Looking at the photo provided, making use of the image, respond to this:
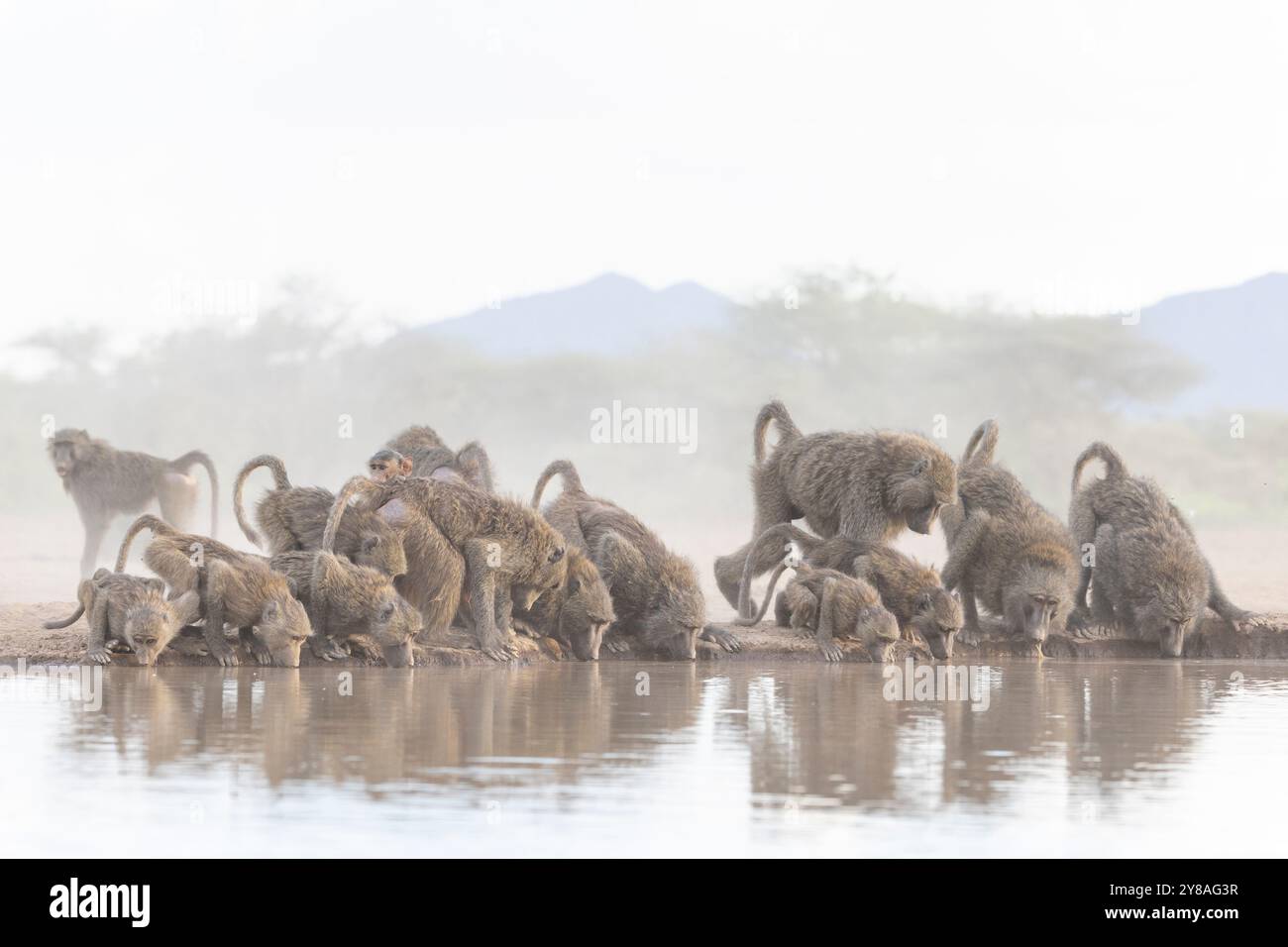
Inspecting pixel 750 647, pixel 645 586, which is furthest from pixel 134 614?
pixel 750 647

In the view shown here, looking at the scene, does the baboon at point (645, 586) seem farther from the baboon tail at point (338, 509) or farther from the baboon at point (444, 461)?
the baboon tail at point (338, 509)

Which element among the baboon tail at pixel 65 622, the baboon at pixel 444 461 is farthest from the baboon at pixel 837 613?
the baboon tail at pixel 65 622

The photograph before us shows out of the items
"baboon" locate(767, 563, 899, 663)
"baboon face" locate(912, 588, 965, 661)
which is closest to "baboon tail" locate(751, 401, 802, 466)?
"baboon" locate(767, 563, 899, 663)

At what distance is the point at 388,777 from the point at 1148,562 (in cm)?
1229

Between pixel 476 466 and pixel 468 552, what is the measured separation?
2841 millimetres

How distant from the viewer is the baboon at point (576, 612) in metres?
17.4

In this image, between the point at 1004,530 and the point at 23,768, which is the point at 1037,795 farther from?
the point at 1004,530

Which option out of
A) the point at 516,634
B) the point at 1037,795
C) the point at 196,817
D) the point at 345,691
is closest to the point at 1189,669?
the point at 516,634

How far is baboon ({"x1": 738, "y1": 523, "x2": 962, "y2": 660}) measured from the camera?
18000 millimetres

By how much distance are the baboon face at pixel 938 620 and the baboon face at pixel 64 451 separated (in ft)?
48.0

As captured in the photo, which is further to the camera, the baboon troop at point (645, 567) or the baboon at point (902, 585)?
the baboon at point (902, 585)

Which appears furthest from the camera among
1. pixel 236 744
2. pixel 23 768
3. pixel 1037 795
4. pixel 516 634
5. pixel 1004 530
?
pixel 1004 530

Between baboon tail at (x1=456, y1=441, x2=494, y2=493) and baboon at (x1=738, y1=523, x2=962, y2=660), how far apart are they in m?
3.04

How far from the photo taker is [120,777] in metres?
8.75
